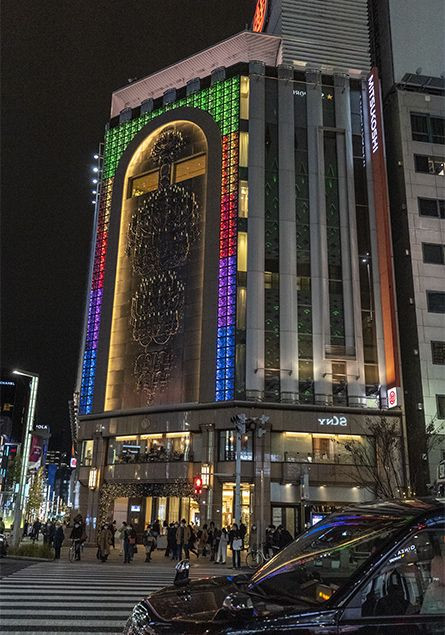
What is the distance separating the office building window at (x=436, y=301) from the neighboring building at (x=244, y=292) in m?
2.99

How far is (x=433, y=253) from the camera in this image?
39.3 metres

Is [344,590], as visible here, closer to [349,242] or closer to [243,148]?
[349,242]

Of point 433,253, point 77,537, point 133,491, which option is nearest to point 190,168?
point 433,253

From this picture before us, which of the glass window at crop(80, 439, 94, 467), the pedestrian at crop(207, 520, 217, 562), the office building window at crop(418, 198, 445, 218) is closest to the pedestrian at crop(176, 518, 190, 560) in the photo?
the pedestrian at crop(207, 520, 217, 562)

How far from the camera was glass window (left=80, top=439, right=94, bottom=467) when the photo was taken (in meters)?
41.5

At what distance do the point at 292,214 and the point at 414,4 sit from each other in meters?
24.3

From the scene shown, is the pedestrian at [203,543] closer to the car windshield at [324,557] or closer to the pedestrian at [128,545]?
the pedestrian at [128,545]

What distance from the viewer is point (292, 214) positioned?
132ft

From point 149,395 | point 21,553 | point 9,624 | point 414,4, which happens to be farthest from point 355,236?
point 9,624

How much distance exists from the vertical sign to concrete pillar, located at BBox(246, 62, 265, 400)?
845cm

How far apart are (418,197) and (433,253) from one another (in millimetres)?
Result: 4470

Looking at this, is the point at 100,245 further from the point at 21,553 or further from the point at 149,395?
the point at 21,553

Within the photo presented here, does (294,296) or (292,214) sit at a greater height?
(292,214)

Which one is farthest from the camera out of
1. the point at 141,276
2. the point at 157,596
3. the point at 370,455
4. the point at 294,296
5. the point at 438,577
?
the point at 141,276
